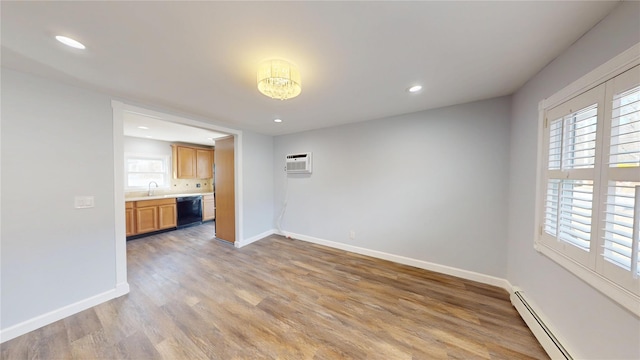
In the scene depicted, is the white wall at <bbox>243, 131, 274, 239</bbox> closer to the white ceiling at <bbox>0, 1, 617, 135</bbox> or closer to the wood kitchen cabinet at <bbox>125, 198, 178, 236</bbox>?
the white ceiling at <bbox>0, 1, 617, 135</bbox>

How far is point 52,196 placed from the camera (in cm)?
183

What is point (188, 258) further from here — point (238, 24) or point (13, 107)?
point (238, 24)

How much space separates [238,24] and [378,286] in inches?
111

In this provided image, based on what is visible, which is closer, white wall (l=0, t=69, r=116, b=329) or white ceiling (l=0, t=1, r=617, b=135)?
white ceiling (l=0, t=1, r=617, b=135)

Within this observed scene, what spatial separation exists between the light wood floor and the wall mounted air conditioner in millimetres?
1803

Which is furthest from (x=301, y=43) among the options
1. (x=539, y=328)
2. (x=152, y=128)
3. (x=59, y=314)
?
(x=152, y=128)

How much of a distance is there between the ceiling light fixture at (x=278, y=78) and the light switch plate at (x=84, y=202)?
223cm

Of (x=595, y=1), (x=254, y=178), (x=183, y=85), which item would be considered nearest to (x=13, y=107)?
(x=183, y=85)

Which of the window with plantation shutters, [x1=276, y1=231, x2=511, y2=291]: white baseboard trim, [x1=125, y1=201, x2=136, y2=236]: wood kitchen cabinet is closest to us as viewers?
the window with plantation shutters

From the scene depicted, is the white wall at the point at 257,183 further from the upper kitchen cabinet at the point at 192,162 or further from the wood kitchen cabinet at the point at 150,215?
the upper kitchen cabinet at the point at 192,162

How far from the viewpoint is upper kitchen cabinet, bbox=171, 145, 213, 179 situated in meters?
5.07

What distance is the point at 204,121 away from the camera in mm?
3105

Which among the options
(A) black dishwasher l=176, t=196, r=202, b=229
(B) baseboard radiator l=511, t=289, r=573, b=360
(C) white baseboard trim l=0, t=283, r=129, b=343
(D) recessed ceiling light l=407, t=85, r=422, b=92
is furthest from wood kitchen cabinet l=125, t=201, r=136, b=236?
(B) baseboard radiator l=511, t=289, r=573, b=360

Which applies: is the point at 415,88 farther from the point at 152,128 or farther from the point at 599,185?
the point at 152,128
